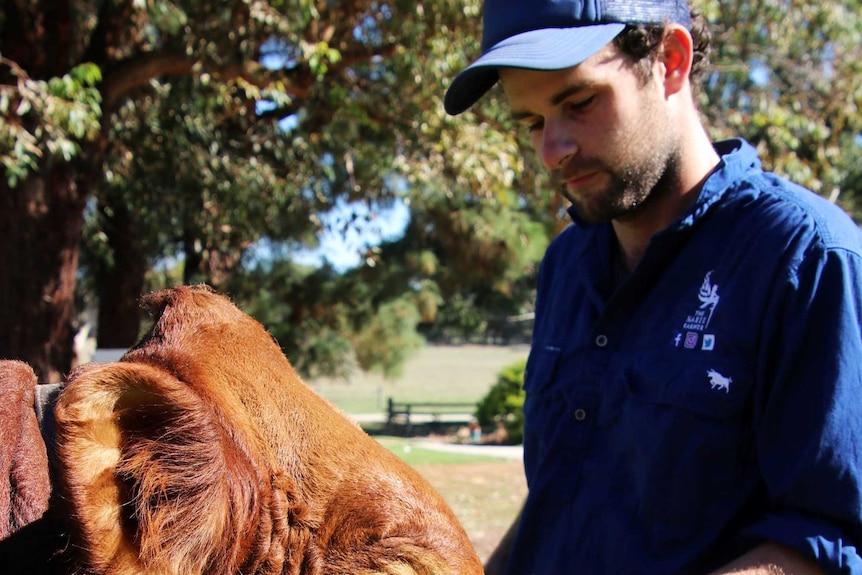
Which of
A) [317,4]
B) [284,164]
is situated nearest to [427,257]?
[284,164]

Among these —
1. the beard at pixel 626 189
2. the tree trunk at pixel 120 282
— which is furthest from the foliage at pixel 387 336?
the beard at pixel 626 189

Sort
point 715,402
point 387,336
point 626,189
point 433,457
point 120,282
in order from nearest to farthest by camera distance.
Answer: point 715,402 < point 626,189 < point 120,282 < point 433,457 < point 387,336

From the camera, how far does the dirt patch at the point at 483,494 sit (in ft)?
31.0

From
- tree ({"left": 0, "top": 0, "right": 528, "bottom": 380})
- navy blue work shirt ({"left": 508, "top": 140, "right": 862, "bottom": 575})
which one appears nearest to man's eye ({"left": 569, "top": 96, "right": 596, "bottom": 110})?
navy blue work shirt ({"left": 508, "top": 140, "right": 862, "bottom": 575})

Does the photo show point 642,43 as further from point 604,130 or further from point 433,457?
point 433,457

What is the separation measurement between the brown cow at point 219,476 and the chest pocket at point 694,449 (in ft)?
1.67

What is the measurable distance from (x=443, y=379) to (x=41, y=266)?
94.3 feet

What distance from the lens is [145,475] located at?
1243mm

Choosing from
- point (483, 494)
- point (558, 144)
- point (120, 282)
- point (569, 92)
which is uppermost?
point (120, 282)

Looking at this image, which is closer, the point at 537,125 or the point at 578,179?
the point at 578,179

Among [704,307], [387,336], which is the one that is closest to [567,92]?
[704,307]

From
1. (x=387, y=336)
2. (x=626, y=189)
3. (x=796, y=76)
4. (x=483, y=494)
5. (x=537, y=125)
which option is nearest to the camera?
(x=626, y=189)

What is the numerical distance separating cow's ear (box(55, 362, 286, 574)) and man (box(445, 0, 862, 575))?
990mm

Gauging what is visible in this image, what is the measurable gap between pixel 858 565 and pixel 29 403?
63.3 inches
